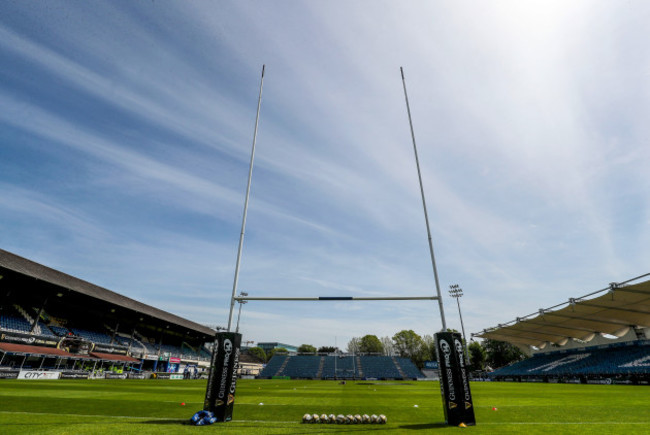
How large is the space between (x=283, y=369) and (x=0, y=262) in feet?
150

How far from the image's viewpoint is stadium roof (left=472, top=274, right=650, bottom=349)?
79.3 ft

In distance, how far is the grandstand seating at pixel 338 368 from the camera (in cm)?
5525

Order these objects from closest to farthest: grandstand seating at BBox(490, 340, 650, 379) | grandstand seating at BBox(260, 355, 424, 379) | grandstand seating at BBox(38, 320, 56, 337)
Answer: grandstand seating at BBox(490, 340, 650, 379) → grandstand seating at BBox(38, 320, 56, 337) → grandstand seating at BBox(260, 355, 424, 379)

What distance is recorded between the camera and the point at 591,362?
34.4 m

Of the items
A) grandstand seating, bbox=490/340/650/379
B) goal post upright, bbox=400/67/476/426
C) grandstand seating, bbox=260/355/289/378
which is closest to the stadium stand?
grandstand seating, bbox=260/355/289/378

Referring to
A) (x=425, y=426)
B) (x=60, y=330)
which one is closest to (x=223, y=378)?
(x=425, y=426)

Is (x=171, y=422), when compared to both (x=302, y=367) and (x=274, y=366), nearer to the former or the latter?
(x=302, y=367)

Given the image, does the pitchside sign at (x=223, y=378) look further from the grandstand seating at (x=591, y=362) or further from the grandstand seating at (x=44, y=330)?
the grandstand seating at (x=591, y=362)

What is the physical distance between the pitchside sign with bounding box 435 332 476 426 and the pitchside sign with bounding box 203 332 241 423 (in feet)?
15.1

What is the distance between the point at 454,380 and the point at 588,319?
3445 cm

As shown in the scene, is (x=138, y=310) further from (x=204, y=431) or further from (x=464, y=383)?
(x=464, y=383)

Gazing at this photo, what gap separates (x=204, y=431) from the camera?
581 cm

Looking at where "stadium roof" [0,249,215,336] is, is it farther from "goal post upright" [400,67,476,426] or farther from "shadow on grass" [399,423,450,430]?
"goal post upright" [400,67,476,426]

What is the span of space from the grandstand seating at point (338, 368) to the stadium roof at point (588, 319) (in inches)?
816
